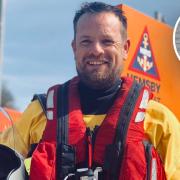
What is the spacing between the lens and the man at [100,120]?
5.81 ft

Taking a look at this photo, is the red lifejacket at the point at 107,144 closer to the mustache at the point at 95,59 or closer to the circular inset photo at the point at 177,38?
the mustache at the point at 95,59

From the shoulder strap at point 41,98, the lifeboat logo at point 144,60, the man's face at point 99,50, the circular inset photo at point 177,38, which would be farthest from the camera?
the circular inset photo at point 177,38

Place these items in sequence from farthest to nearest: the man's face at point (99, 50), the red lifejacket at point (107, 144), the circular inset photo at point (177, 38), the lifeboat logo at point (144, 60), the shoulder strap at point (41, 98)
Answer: the circular inset photo at point (177, 38) → the lifeboat logo at point (144, 60) → the shoulder strap at point (41, 98) → the man's face at point (99, 50) → the red lifejacket at point (107, 144)

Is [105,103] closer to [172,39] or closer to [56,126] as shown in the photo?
[56,126]

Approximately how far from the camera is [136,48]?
435cm

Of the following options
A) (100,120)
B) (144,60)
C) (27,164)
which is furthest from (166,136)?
(144,60)

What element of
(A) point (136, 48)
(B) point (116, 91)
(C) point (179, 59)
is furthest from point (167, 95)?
(B) point (116, 91)

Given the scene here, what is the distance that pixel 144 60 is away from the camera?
451 centimetres

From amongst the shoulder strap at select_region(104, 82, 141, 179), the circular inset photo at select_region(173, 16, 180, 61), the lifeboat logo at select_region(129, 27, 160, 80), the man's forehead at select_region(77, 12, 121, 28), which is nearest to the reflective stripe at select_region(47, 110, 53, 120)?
the shoulder strap at select_region(104, 82, 141, 179)

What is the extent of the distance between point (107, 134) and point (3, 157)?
1.26 ft

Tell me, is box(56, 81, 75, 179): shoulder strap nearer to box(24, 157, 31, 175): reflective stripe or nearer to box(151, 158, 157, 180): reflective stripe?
box(24, 157, 31, 175): reflective stripe

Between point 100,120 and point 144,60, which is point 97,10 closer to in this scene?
point 100,120

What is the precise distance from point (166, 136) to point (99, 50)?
0.39 meters

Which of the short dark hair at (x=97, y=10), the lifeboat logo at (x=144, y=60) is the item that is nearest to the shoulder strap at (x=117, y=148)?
the short dark hair at (x=97, y=10)
